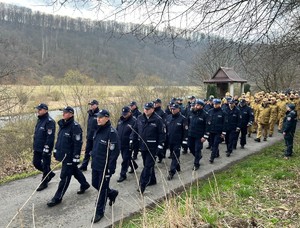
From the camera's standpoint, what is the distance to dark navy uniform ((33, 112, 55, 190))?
6.98 metres

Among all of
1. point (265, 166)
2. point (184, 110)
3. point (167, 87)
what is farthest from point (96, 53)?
point (265, 166)

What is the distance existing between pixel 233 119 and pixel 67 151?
271 inches

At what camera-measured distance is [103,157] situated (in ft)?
19.1

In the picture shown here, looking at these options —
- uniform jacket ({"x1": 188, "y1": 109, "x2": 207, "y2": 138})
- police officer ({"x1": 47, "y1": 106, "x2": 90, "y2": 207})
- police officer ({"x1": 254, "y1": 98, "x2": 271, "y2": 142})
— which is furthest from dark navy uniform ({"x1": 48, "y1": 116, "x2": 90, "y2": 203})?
police officer ({"x1": 254, "y1": 98, "x2": 271, "y2": 142})

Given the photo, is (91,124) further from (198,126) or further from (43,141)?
(198,126)

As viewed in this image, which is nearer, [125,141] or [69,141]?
[69,141]

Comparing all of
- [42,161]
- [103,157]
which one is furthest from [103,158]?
[42,161]

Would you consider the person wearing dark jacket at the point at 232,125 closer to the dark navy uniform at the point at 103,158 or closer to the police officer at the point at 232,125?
the police officer at the point at 232,125

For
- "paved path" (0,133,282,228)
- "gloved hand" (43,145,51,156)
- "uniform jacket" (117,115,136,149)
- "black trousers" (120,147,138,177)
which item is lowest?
A: "paved path" (0,133,282,228)

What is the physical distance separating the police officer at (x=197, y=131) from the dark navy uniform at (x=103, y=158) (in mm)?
3909

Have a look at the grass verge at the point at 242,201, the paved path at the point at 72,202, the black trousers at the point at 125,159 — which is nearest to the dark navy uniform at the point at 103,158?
the paved path at the point at 72,202

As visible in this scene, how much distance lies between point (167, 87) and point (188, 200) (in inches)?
820

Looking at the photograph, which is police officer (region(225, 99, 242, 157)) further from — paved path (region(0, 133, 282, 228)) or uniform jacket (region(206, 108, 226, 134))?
paved path (region(0, 133, 282, 228))

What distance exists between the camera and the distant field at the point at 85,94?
1741 centimetres
